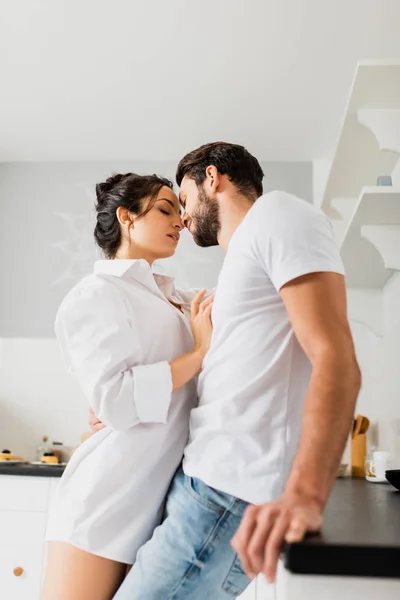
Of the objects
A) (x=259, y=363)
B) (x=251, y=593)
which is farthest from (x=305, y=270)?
(x=251, y=593)

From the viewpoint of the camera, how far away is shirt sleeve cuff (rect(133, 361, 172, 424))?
1.30 metres

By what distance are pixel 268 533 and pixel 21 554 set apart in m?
2.51

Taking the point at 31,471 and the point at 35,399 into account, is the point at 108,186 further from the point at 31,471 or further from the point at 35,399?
the point at 35,399

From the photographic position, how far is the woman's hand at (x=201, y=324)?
1393 millimetres

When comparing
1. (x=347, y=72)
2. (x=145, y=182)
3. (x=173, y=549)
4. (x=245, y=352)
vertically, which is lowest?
(x=173, y=549)

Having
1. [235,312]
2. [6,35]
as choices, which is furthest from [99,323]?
[6,35]

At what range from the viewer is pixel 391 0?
2678 mm

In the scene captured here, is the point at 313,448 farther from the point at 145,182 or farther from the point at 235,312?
the point at 145,182

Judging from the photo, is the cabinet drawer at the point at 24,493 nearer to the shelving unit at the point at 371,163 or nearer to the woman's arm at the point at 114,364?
the shelving unit at the point at 371,163

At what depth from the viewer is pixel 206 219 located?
5.14ft

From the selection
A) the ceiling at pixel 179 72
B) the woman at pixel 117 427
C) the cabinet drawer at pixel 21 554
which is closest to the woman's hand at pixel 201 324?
the woman at pixel 117 427

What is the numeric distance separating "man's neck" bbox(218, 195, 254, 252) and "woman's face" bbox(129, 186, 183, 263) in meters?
0.22

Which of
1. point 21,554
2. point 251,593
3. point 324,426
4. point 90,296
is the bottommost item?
point 21,554

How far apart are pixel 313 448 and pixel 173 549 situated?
370 millimetres
